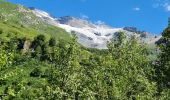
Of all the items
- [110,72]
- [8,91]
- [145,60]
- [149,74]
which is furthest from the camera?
[145,60]

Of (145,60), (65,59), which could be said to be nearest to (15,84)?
(65,59)

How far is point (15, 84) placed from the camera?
31531 millimetres

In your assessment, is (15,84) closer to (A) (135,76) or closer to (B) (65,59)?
(B) (65,59)

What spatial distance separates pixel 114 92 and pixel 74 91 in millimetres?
4996

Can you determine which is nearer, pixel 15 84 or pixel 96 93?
pixel 15 84

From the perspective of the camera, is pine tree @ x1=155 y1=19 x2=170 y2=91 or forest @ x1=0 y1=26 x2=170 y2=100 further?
pine tree @ x1=155 y1=19 x2=170 y2=91

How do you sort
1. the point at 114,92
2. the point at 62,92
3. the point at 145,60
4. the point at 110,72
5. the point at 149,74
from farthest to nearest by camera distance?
the point at 145,60
the point at 149,74
the point at 110,72
the point at 114,92
the point at 62,92

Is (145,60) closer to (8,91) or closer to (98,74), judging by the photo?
(98,74)

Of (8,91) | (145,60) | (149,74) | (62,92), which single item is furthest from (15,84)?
(145,60)

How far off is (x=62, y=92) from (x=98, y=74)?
856 centimetres

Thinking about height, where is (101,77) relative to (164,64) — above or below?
below

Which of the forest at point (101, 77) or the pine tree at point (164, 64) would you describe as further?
the pine tree at point (164, 64)

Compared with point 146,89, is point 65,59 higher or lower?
higher

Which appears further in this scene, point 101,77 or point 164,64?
point 164,64
